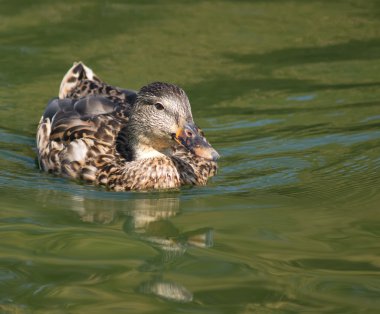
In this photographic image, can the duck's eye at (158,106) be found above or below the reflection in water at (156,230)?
above

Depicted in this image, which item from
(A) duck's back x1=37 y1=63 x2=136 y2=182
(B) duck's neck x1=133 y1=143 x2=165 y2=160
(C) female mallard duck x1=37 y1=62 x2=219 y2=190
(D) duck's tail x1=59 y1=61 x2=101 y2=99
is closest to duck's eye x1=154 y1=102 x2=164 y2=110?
(C) female mallard duck x1=37 y1=62 x2=219 y2=190

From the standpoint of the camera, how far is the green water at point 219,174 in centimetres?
674

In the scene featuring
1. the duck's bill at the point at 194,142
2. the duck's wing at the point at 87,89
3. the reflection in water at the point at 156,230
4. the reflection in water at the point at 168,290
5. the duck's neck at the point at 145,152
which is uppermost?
the duck's wing at the point at 87,89

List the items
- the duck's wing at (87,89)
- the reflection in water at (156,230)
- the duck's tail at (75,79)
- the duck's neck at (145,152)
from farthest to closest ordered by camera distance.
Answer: the duck's tail at (75,79) < the duck's wing at (87,89) < the duck's neck at (145,152) < the reflection in water at (156,230)

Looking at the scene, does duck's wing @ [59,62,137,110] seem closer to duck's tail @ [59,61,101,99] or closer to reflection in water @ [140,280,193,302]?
duck's tail @ [59,61,101,99]

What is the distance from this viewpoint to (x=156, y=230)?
8164 millimetres

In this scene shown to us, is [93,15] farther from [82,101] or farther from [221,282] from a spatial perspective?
[221,282]

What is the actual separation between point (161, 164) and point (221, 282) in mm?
3165

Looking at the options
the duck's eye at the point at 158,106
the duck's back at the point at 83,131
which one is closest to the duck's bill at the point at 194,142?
the duck's eye at the point at 158,106

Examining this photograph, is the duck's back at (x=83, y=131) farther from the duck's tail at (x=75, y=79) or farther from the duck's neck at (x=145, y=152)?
the duck's tail at (x=75, y=79)

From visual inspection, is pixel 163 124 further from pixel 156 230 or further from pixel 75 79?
pixel 75 79

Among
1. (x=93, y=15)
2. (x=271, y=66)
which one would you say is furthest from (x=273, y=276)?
(x=93, y=15)

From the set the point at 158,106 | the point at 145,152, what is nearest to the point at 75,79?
the point at 145,152

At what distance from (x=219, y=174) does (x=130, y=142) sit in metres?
1.00
